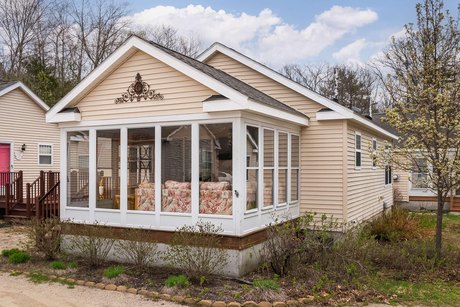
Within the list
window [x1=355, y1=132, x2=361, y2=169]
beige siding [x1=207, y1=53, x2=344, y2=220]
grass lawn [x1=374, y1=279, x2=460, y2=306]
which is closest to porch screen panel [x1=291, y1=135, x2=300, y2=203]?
beige siding [x1=207, y1=53, x2=344, y2=220]

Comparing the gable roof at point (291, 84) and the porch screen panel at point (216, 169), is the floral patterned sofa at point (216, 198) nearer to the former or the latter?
the porch screen panel at point (216, 169)

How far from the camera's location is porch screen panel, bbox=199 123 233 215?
7.15 m

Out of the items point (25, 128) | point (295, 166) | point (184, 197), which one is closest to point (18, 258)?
point (184, 197)

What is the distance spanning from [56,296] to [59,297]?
3.2 inches

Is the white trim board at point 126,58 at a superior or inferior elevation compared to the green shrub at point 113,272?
superior

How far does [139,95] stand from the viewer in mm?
8016

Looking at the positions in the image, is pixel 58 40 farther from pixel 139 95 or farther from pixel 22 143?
pixel 139 95

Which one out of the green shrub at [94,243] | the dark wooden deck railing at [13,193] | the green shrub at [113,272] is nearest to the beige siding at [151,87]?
the green shrub at [94,243]

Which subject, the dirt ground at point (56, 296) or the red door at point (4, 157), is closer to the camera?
the dirt ground at point (56, 296)

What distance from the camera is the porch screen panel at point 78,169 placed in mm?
8555

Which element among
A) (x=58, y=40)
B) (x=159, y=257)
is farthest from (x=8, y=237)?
(x=58, y=40)

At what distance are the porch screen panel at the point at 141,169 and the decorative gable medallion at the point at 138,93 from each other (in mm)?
616

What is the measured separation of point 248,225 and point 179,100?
8.70ft

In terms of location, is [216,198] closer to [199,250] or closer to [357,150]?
[199,250]
